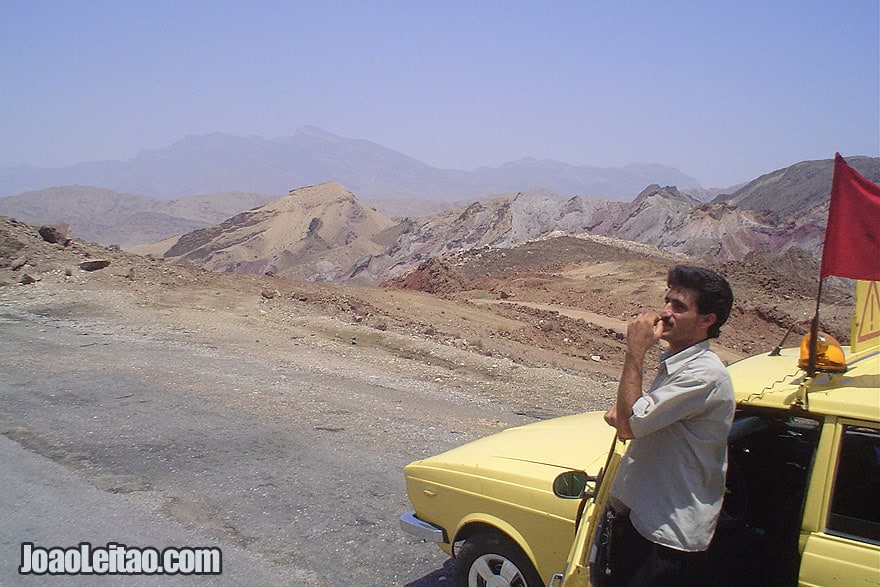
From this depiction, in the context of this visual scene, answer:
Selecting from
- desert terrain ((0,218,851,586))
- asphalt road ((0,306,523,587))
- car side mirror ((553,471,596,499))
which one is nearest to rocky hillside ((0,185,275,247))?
desert terrain ((0,218,851,586))

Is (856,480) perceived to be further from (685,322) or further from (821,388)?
(685,322)

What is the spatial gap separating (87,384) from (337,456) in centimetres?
360

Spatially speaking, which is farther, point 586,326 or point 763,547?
point 586,326

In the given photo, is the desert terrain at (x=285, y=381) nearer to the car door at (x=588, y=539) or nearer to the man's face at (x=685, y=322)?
the car door at (x=588, y=539)

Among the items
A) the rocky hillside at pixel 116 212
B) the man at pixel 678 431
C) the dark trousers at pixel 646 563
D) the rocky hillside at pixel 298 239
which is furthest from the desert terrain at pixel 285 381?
the rocky hillside at pixel 116 212

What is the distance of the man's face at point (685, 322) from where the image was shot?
253 cm

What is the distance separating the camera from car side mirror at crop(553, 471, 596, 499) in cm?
282

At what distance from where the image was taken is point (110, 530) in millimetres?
4469

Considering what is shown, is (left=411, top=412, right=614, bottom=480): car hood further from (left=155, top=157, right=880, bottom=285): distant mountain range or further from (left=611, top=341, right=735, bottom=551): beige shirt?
(left=155, top=157, right=880, bottom=285): distant mountain range

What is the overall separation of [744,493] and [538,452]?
3.30 ft

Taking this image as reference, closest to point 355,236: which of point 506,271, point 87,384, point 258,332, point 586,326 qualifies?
point 506,271

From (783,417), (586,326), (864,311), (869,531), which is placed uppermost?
(864,311)

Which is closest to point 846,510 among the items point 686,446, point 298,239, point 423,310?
point 686,446

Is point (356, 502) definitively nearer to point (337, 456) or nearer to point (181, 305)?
point (337, 456)
